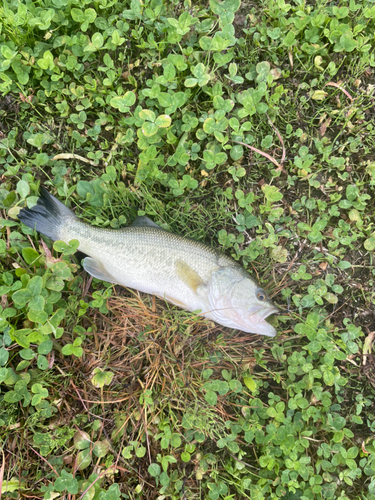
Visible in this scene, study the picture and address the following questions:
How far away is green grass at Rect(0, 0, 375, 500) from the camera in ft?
9.14

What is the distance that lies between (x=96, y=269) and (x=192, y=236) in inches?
38.7

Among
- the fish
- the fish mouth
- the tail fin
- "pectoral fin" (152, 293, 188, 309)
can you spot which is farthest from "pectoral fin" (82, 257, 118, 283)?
the fish mouth

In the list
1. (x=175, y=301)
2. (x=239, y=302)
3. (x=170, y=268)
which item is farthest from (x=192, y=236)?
(x=239, y=302)

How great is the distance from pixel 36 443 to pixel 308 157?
11.9 feet

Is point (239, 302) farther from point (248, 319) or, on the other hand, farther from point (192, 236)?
point (192, 236)

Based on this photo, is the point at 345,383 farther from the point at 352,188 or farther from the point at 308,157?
the point at 308,157

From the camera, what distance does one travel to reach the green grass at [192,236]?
279 cm

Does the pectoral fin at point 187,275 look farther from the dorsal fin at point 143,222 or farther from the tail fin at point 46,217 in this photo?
the tail fin at point 46,217

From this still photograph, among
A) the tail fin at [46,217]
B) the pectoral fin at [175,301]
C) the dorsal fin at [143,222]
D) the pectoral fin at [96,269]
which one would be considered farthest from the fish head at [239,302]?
the tail fin at [46,217]

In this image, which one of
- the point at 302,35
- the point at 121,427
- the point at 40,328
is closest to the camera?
the point at 40,328

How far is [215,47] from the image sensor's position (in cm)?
297

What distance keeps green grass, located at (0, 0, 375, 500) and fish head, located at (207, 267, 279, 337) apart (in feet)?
0.97

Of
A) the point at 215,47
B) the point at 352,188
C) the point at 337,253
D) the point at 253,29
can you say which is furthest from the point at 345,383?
the point at 253,29

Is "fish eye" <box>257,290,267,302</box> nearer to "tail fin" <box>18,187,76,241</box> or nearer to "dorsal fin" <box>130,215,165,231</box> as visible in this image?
"dorsal fin" <box>130,215,165,231</box>
